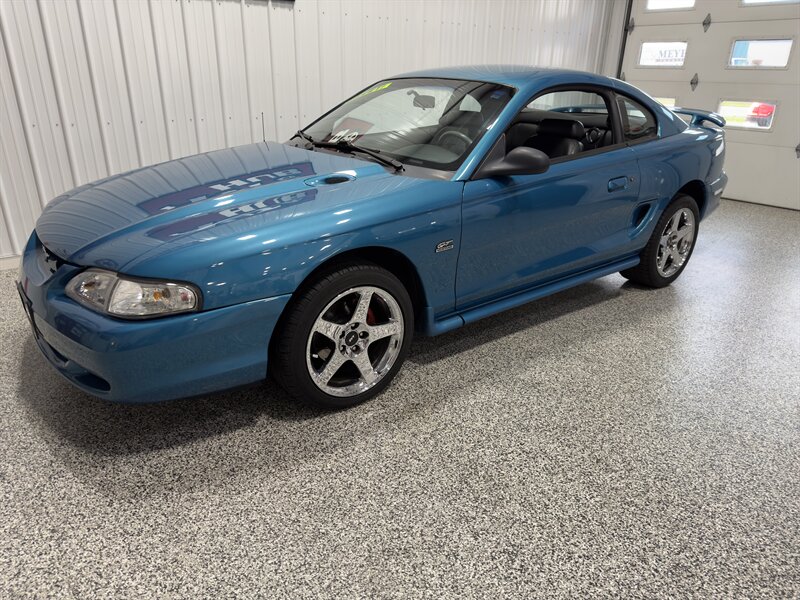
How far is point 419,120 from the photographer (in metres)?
2.83

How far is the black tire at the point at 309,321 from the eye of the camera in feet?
6.77

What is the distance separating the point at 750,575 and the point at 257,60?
14.4 feet

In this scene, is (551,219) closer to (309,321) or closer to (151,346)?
(309,321)

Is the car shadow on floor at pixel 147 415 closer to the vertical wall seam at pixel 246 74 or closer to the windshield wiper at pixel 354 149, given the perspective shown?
the windshield wiper at pixel 354 149

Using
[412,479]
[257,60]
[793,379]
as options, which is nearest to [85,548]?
[412,479]

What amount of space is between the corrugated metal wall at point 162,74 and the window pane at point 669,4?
11.9ft

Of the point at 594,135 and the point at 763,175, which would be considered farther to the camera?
the point at 763,175

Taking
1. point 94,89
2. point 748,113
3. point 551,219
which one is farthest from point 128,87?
point 748,113

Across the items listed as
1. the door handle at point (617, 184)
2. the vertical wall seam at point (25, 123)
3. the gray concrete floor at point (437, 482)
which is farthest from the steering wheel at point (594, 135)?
the vertical wall seam at point (25, 123)

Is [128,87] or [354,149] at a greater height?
[128,87]

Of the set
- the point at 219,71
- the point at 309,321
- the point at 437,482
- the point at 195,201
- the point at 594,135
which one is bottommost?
the point at 437,482

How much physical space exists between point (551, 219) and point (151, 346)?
1.92 meters

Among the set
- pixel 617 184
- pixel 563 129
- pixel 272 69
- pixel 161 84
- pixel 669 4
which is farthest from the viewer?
pixel 669 4

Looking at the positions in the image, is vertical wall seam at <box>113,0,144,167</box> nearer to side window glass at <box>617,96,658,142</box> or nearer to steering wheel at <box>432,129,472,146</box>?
steering wheel at <box>432,129,472,146</box>
